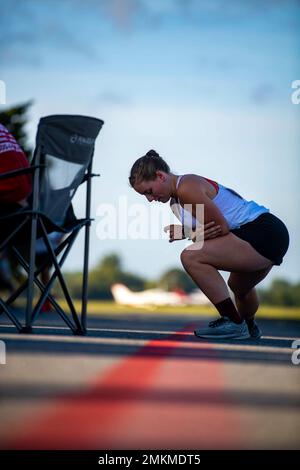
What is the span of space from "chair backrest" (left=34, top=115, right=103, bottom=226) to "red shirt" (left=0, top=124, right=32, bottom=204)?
0.17 m

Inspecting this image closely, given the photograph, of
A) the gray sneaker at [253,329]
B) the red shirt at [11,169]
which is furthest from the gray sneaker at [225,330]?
the red shirt at [11,169]

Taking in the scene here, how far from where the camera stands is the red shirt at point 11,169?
209 inches

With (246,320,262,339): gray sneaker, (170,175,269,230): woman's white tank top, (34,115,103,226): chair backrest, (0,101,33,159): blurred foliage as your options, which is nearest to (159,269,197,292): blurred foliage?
(0,101,33,159): blurred foliage

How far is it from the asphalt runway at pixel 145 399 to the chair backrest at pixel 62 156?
5.37 ft

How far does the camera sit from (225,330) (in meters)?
4.83

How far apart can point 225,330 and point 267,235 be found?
1.88 ft

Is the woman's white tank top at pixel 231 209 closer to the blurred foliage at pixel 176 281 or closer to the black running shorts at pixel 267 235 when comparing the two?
the black running shorts at pixel 267 235

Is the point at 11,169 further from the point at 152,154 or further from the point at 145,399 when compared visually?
the point at 145,399

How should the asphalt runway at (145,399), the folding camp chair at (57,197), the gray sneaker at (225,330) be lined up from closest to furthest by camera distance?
the asphalt runway at (145,399) < the gray sneaker at (225,330) < the folding camp chair at (57,197)

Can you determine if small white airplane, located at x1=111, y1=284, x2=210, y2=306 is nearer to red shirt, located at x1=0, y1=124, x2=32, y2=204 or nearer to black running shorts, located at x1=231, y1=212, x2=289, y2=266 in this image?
red shirt, located at x1=0, y1=124, x2=32, y2=204

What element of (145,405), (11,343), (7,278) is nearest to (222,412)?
(145,405)

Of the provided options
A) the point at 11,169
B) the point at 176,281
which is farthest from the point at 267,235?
the point at 176,281

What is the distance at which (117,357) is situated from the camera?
354 centimetres

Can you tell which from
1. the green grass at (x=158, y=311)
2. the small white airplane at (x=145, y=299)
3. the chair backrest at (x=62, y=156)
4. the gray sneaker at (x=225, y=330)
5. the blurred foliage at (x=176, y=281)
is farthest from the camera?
the blurred foliage at (x=176, y=281)
